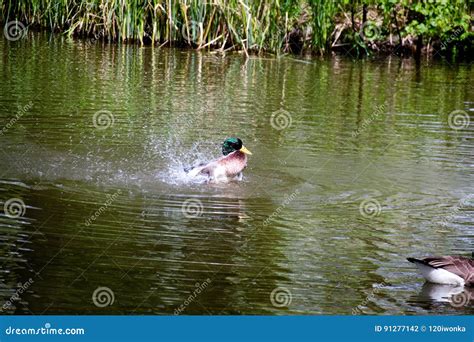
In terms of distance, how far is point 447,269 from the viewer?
8.15 meters

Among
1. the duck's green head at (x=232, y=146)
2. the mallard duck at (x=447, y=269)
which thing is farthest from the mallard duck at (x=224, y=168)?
the mallard duck at (x=447, y=269)

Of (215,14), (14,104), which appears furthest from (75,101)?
(215,14)

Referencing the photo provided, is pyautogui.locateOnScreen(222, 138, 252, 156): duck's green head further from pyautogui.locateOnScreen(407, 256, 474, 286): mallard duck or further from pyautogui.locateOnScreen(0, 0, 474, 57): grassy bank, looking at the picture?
pyautogui.locateOnScreen(0, 0, 474, 57): grassy bank

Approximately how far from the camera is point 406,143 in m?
14.1

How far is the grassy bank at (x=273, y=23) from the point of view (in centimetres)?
2394

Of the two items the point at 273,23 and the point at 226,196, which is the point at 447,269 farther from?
the point at 273,23

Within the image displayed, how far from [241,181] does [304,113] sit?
4685 millimetres

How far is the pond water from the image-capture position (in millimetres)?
7914

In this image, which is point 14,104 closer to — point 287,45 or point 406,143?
point 406,143

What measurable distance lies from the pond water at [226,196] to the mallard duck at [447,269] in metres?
0.13

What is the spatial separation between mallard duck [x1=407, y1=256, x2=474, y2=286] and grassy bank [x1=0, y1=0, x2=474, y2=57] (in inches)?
610

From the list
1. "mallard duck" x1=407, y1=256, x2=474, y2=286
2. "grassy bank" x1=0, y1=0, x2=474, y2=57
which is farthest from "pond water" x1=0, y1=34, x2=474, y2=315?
"grassy bank" x1=0, y1=0, x2=474, y2=57

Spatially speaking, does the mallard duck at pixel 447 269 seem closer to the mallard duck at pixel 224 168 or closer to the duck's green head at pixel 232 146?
the mallard duck at pixel 224 168

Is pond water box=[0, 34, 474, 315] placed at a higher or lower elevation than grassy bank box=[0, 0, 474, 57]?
lower
